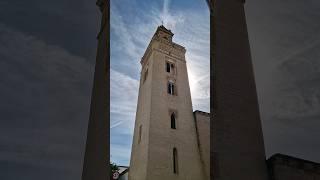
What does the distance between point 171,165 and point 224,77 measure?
9015 mm

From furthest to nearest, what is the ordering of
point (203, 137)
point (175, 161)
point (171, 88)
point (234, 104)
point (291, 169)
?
point (171, 88), point (203, 137), point (175, 161), point (234, 104), point (291, 169)

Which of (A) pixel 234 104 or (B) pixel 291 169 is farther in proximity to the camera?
(A) pixel 234 104

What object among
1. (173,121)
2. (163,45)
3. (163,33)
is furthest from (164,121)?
(163,33)

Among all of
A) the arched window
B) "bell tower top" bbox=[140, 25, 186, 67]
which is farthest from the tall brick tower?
"bell tower top" bbox=[140, 25, 186, 67]

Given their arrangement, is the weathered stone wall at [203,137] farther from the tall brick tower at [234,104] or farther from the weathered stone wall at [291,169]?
the weathered stone wall at [291,169]

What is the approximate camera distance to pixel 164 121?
585 inches

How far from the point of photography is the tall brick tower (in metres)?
4.49

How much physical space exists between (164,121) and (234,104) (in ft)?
32.7

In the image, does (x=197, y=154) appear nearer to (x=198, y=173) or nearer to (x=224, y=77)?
(x=198, y=173)

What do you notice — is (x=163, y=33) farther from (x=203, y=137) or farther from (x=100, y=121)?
(x=100, y=121)

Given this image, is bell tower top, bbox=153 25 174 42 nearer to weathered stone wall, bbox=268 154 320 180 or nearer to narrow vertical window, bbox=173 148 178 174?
narrow vertical window, bbox=173 148 178 174

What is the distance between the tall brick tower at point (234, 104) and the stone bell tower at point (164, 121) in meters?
8.44

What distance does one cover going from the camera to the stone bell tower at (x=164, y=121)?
43.8 ft

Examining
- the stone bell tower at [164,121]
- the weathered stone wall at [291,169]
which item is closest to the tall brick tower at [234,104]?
the weathered stone wall at [291,169]
